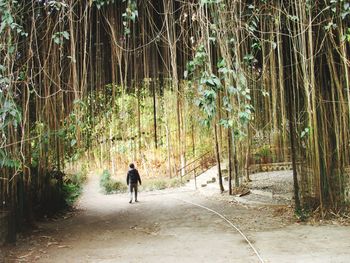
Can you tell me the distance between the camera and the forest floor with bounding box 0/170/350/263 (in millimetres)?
4336

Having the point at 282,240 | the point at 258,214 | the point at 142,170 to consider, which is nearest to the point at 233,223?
the point at 258,214

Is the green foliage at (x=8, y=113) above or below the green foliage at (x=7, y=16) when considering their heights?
below

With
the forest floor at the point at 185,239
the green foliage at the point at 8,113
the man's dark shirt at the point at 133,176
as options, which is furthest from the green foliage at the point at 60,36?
the man's dark shirt at the point at 133,176

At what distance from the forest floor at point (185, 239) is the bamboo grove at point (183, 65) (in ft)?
2.25

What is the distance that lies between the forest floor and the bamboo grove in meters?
0.69

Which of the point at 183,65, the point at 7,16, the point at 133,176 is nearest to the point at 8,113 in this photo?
the point at 7,16

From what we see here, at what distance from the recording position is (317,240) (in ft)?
15.7

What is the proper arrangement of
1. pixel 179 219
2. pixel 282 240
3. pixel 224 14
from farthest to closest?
pixel 179 219 → pixel 282 240 → pixel 224 14

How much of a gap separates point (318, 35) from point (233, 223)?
3.26 meters

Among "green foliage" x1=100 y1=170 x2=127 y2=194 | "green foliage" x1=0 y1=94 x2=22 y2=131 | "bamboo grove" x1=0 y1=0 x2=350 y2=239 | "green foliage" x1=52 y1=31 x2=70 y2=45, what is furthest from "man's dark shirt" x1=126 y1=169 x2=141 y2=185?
"green foliage" x1=0 y1=94 x2=22 y2=131

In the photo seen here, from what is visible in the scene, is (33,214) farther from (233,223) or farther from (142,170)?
(142,170)

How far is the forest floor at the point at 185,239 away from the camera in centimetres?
434

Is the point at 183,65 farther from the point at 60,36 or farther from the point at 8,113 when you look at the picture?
the point at 8,113

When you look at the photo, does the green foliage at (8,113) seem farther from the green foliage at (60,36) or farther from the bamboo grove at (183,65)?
the green foliage at (60,36)
